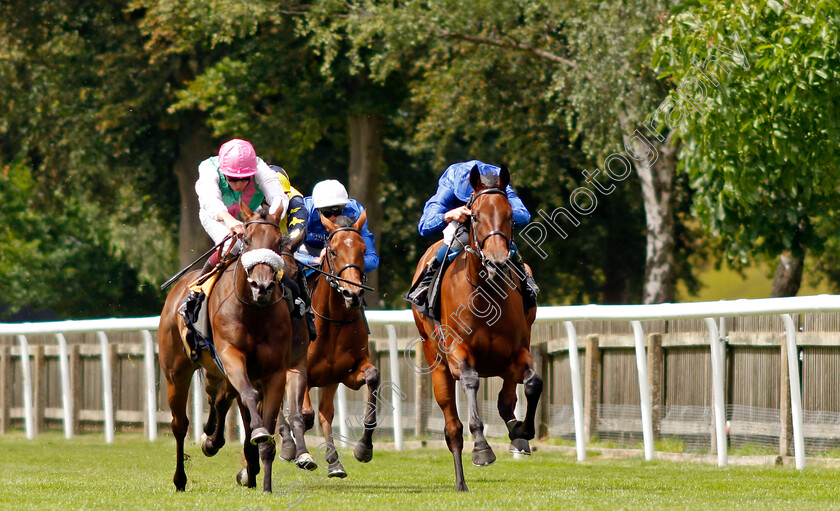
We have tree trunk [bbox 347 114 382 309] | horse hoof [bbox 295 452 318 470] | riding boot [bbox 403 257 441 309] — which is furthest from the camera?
tree trunk [bbox 347 114 382 309]

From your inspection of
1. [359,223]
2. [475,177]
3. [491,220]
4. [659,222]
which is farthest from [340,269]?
[659,222]

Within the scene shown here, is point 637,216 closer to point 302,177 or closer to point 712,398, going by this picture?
point 302,177

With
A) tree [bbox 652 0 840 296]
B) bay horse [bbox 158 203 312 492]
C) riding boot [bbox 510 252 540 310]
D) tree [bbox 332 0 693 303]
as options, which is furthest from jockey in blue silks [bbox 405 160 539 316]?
tree [bbox 332 0 693 303]

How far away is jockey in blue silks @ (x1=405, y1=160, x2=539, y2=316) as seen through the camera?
8.80 m

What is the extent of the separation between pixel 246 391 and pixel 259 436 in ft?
0.92

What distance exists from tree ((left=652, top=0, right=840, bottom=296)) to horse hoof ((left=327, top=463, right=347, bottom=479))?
5223mm

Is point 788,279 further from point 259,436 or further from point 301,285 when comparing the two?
point 259,436

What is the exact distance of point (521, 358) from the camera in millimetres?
8633

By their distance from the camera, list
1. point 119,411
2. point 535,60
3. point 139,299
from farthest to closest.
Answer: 1. point 139,299
2. point 535,60
3. point 119,411

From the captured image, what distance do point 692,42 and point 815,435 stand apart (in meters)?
4.31

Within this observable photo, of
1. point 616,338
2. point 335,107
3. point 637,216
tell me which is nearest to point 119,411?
point 616,338

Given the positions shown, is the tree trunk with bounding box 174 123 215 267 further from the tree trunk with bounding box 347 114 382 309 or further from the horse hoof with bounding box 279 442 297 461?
the horse hoof with bounding box 279 442 297 461

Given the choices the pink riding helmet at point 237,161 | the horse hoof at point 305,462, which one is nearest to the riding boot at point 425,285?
the pink riding helmet at point 237,161

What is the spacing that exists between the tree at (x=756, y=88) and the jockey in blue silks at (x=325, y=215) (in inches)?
153
